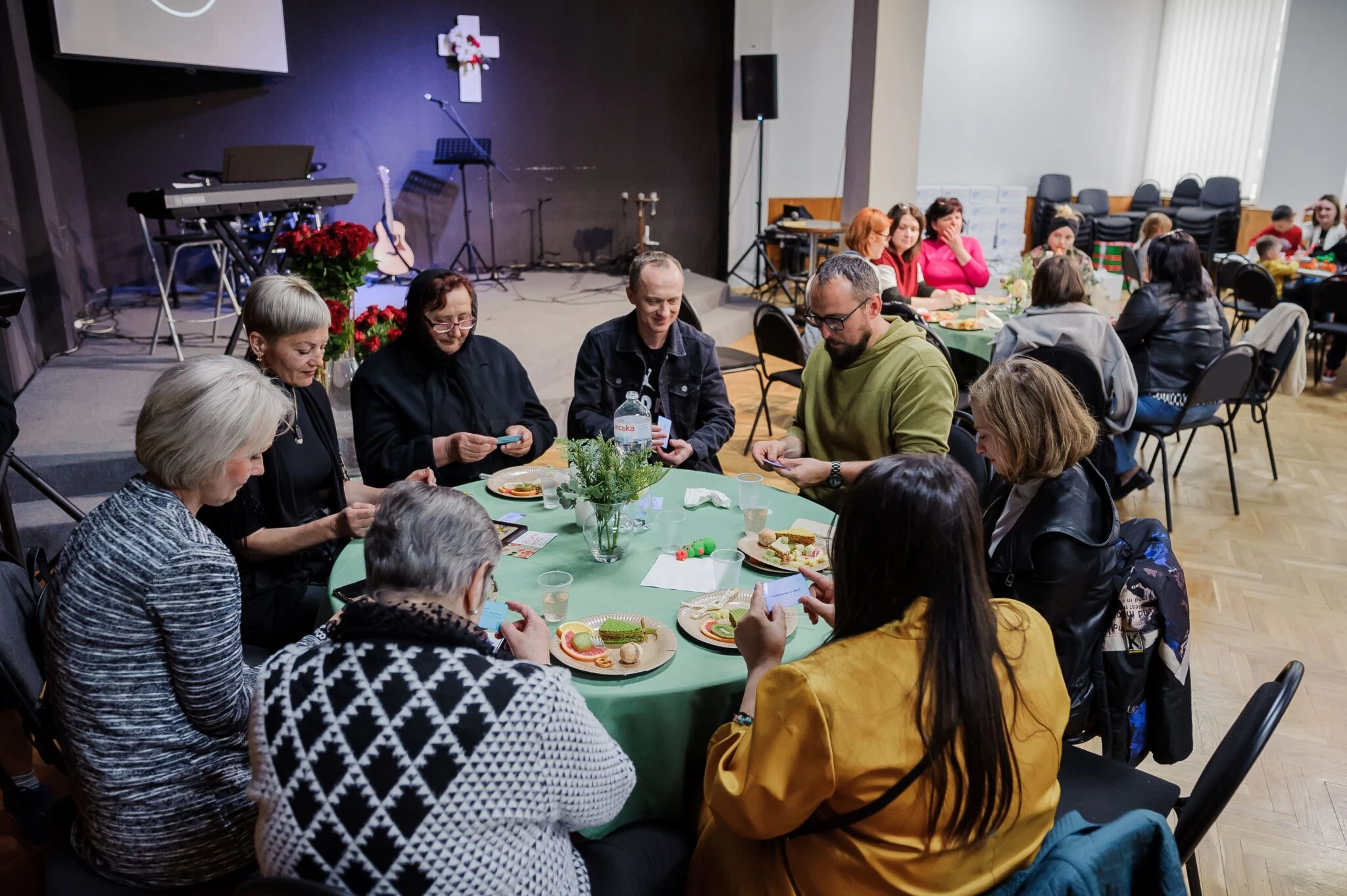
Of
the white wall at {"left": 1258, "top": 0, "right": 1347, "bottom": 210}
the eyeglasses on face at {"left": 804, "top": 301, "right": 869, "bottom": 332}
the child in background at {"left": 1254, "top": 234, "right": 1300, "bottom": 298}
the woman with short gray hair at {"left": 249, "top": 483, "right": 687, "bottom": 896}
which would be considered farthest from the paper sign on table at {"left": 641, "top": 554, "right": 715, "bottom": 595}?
the white wall at {"left": 1258, "top": 0, "right": 1347, "bottom": 210}

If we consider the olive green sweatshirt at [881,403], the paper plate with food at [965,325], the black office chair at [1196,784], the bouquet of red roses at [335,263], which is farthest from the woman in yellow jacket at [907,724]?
the paper plate with food at [965,325]

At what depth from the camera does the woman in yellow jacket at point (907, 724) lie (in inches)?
54.6

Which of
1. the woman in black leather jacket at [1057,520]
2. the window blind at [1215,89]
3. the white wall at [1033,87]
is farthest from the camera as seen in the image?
the white wall at [1033,87]

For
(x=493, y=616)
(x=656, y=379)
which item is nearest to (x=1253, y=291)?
(x=656, y=379)

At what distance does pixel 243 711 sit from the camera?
1.77 metres

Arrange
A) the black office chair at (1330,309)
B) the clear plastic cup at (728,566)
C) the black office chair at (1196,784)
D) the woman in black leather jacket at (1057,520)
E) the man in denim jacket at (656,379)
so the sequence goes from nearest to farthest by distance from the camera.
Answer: the black office chair at (1196,784), the woman in black leather jacket at (1057,520), the clear plastic cup at (728,566), the man in denim jacket at (656,379), the black office chair at (1330,309)

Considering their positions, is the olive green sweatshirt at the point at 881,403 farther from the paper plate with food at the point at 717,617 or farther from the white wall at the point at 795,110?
the white wall at the point at 795,110

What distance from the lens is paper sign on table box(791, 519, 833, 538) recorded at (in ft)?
8.43

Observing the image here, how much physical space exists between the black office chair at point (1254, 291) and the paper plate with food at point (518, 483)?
673 centimetres

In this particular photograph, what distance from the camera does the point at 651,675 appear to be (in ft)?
6.27

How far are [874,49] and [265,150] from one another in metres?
4.65

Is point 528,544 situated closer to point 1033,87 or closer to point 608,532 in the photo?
point 608,532

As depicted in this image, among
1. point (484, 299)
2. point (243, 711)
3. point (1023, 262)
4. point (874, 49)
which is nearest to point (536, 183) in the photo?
point (484, 299)

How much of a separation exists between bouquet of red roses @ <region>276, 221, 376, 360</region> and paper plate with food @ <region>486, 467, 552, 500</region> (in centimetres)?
150
